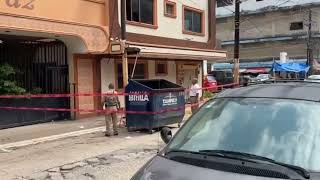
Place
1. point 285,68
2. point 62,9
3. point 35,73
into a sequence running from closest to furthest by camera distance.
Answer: point 62,9, point 35,73, point 285,68

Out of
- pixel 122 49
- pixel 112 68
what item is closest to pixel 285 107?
pixel 122 49

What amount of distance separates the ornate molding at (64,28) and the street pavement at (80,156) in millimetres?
3281

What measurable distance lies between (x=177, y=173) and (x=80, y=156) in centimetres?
746

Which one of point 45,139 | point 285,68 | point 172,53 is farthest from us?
point 285,68

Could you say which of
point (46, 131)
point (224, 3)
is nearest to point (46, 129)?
point (46, 131)

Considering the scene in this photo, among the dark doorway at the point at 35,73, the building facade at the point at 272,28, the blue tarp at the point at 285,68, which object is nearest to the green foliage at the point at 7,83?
the dark doorway at the point at 35,73

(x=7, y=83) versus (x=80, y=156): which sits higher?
(x=7, y=83)

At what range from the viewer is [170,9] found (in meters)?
25.3

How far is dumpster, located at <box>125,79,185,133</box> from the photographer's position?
14461mm

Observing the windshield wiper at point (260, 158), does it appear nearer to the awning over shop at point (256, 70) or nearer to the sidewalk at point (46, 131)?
the sidewalk at point (46, 131)

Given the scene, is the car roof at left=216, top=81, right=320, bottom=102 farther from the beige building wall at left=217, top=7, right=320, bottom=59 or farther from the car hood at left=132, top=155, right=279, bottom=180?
the beige building wall at left=217, top=7, right=320, bottom=59

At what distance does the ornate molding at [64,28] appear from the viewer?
48.0ft

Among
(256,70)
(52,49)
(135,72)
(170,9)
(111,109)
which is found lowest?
(111,109)

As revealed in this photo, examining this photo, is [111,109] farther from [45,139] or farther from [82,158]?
[82,158]
